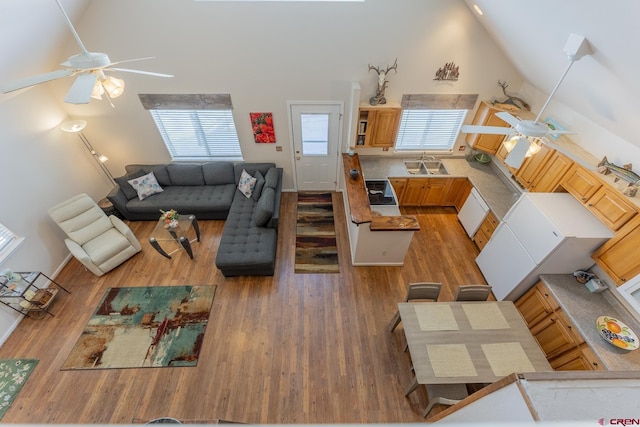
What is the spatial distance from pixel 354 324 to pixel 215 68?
4601 millimetres

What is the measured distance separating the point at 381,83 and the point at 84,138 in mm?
5536

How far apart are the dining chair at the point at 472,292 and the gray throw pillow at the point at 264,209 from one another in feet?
9.63

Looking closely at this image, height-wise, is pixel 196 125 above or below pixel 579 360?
above

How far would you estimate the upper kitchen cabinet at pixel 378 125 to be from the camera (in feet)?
14.4

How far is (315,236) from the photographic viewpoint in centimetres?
480

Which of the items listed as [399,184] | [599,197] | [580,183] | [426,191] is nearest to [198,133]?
[399,184]

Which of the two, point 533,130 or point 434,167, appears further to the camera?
point 434,167

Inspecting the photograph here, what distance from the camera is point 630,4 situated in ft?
4.99

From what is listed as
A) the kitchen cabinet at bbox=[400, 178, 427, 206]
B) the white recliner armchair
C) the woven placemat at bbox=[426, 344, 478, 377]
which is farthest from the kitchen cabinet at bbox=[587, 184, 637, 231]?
the white recliner armchair

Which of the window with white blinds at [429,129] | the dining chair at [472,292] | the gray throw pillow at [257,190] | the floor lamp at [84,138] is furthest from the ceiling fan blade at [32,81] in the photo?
the window with white blinds at [429,129]

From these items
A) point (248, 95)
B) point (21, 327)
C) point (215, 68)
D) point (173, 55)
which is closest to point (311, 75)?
point (248, 95)

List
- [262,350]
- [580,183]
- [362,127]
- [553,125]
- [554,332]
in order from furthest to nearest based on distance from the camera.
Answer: [362,127], [553,125], [262,350], [580,183], [554,332]

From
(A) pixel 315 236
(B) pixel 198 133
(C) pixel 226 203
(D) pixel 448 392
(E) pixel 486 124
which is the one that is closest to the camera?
(D) pixel 448 392

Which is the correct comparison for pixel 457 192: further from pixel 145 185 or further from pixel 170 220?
pixel 145 185
